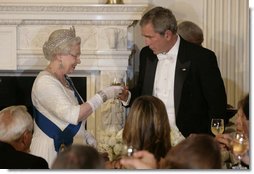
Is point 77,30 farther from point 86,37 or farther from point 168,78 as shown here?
point 168,78

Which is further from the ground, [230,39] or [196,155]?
[230,39]

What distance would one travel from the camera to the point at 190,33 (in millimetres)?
4625

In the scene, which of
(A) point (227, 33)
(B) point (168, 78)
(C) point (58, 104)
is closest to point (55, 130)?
(C) point (58, 104)

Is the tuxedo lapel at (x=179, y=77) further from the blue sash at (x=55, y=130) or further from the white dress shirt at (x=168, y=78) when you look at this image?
the blue sash at (x=55, y=130)

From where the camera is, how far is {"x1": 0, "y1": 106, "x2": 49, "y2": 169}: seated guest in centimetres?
318

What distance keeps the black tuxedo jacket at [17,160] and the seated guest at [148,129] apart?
12.5 inches

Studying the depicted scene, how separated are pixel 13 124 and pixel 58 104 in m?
0.38

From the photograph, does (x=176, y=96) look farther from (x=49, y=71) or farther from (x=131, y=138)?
(x=131, y=138)

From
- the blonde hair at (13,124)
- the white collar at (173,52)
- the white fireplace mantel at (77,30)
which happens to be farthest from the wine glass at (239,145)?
the white fireplace mantel at (77,30)

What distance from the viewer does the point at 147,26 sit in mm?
4074

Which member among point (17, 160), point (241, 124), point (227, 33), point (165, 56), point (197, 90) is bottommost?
point (17, 160)

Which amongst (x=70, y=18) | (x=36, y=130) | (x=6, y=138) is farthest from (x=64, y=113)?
(x=70, y=18)

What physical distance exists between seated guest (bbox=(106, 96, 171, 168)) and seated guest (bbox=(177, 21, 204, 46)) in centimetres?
141

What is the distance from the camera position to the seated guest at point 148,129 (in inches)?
124
